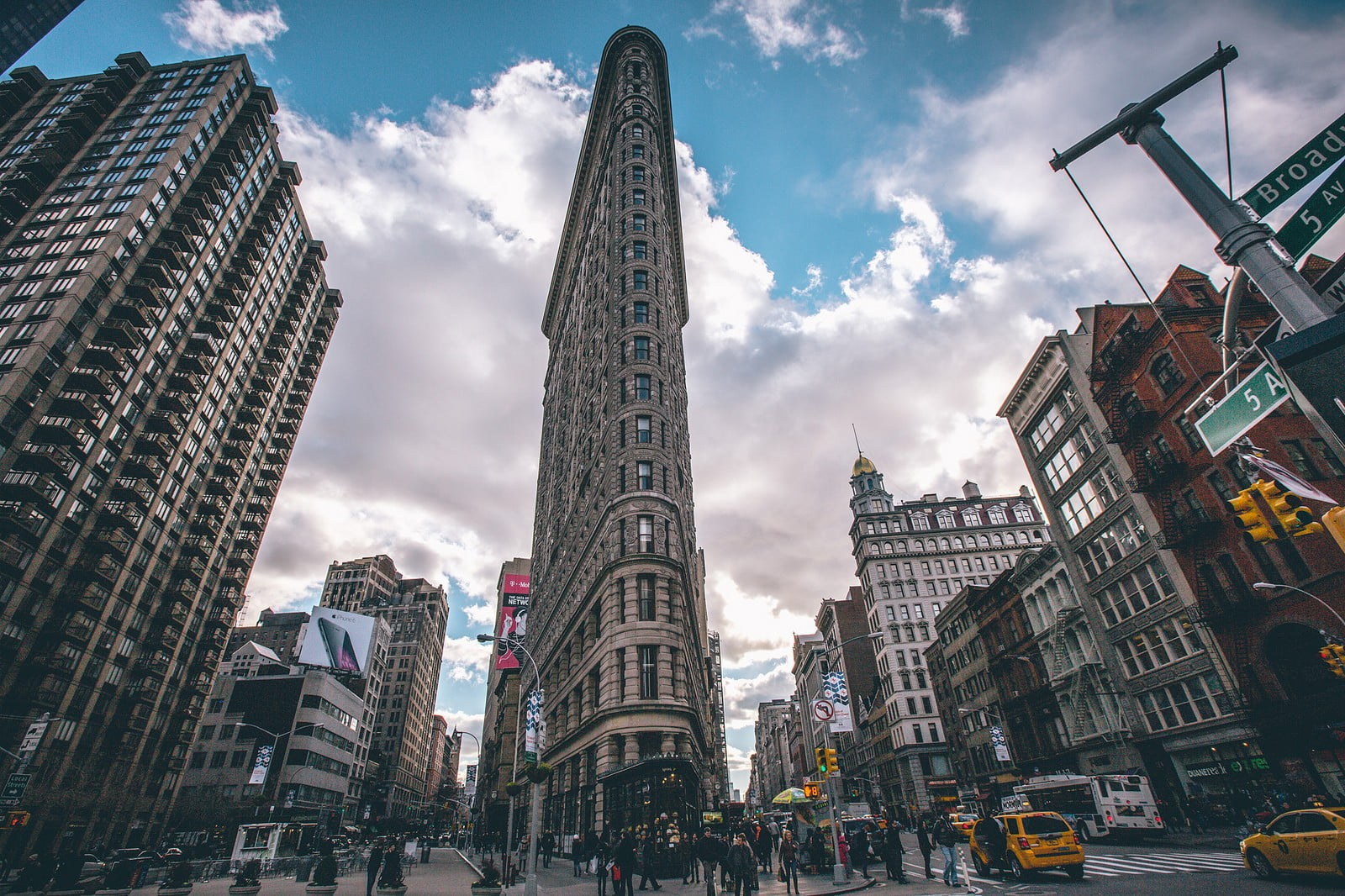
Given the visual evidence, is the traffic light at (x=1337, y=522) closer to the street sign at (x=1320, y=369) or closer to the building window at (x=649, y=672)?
the street sign at (x=1320, y=369)

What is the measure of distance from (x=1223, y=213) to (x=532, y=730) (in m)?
24.2

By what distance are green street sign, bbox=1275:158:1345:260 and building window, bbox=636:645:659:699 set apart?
105 feet

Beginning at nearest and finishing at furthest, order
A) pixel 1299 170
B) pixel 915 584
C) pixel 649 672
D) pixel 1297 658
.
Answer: pixel 1299 170
pixel 1297 658
pixel 649 672
pixel 915 584

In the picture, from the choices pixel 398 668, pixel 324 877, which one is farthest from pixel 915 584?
pixel 398 668

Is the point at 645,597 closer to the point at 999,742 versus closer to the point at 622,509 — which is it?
the point at 622,509

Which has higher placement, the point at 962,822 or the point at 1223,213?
the point at 1223,213

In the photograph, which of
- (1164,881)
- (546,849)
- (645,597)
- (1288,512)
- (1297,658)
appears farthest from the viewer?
(546,849)

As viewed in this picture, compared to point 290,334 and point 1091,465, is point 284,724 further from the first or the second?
point 1091,465

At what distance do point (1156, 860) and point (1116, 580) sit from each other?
25131mm

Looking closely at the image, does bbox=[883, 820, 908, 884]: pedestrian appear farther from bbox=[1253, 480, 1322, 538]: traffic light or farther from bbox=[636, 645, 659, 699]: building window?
bbox=[1253, 480, 1322, 538]: traffic light

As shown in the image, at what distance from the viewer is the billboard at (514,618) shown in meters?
66.6

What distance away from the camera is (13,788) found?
2755cm

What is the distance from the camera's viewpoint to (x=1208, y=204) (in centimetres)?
784

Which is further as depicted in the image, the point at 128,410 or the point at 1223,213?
the point at 128,410
